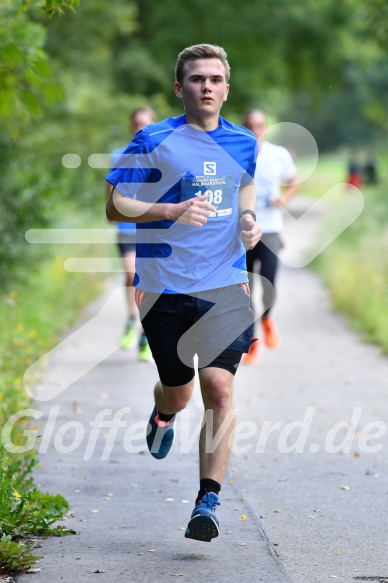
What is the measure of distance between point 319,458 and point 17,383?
262cm

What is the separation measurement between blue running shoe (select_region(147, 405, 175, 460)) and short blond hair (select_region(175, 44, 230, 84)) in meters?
1.76

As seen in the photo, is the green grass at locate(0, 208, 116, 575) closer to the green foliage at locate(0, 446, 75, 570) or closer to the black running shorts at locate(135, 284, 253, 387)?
the green foliage at locate(0, 446, 75, 570)

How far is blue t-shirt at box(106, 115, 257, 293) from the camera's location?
17.0 feet

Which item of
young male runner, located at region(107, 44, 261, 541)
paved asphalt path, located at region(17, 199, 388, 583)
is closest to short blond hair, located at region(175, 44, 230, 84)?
young male runner, located at region(107, 44, 261, 541)

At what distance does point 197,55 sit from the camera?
5273mm

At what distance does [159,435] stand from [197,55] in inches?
77.8

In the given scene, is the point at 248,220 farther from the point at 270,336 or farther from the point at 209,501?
the point at 270,336

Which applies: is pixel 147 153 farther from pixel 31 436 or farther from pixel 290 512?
pixel 31 436

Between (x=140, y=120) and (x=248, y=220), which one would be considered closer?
(x=248, y=220)

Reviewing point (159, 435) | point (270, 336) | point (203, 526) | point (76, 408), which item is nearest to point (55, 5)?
point (159, 435)

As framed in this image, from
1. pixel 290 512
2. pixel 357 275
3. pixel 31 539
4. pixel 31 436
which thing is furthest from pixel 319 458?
pixel 357 275

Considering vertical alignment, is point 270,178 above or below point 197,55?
below

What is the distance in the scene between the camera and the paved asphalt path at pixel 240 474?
4.93 metres

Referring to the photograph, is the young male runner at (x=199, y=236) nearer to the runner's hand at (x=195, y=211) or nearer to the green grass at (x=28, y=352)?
the runner's hand at (x=195, y=211)
